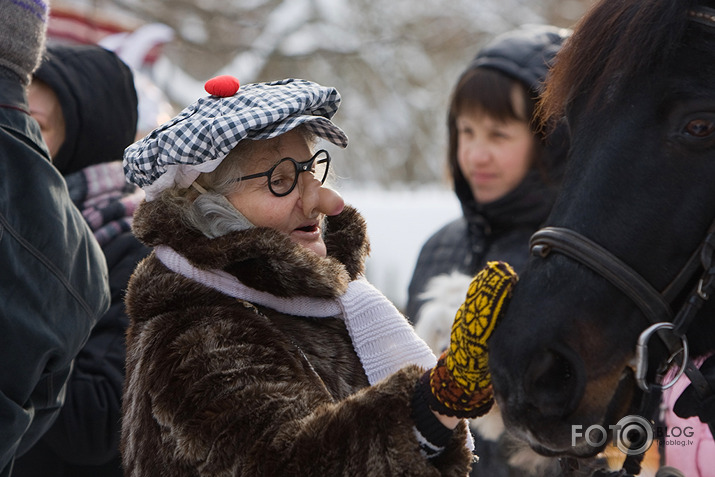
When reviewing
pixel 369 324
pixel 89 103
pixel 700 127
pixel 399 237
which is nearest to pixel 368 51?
pixel 399 237

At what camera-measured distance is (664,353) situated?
1465 mm

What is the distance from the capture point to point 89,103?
2.73 meters

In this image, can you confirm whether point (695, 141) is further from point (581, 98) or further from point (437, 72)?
point (437, 72)

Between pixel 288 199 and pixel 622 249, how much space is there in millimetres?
774

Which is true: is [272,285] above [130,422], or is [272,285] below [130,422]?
above

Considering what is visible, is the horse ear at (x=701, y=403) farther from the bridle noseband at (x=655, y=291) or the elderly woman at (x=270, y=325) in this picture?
the elderly woman at (x=270, y=325)

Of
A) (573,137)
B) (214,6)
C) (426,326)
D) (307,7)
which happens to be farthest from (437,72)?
(573,137)

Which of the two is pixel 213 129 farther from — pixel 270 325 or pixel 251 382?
pixel 251 382

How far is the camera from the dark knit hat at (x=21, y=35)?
5.74ft

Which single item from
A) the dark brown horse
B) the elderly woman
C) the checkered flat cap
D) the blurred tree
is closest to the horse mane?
the dark brown horse

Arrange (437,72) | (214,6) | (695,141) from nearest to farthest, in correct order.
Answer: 1. (695,141)
2. (214,6)
3. (437,72)

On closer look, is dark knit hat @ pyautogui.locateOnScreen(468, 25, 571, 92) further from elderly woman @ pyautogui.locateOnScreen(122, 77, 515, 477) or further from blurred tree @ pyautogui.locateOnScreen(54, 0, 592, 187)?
blurred tree @ pyautogui.locateOnScreen(54, 0, 592, 187)

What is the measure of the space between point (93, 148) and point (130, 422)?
1.32 metres

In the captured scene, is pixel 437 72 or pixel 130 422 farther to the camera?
pixel 437 72
